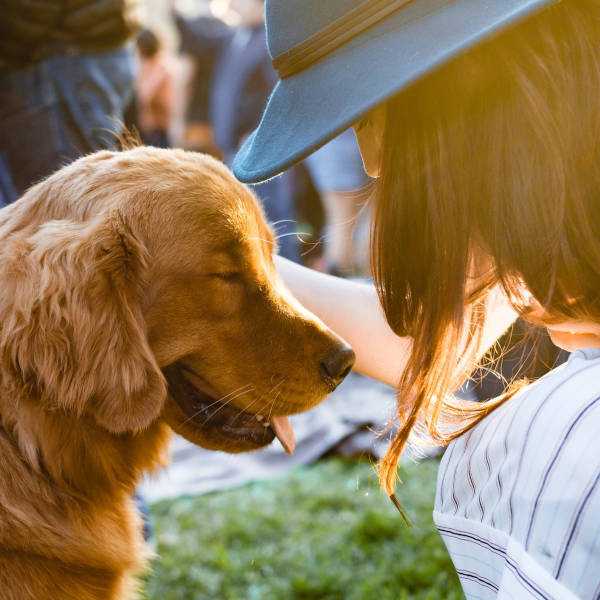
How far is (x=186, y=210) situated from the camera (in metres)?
2.32

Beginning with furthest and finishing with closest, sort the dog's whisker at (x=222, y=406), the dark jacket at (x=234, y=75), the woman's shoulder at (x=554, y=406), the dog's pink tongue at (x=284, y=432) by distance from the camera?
the dark jacket at (x=234, y=75) < the dog's pink tongue at (x=284, y=432) < the dog's whisker at (x=222, y=406) < the woman's shoulder at (x=554, y=406)

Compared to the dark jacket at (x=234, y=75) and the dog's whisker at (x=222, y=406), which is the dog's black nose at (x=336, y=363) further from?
the dark jacket at (x=234, y=75)

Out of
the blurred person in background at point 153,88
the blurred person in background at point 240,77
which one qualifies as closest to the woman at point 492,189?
the blurred person in background at point 153,88

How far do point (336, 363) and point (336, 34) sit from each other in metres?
1.13

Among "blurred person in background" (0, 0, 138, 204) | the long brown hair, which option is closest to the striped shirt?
the long brown hair

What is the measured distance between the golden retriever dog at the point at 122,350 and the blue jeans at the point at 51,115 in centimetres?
136

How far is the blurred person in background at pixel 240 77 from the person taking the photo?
8.41 m

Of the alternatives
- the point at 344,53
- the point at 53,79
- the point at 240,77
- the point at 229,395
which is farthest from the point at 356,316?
the point at 240,77

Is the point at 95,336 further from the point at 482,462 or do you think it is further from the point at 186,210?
the point at 482,462

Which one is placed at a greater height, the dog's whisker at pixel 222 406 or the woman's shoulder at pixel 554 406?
the woman's shoulder at pixel 554 406

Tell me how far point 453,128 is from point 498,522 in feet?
2.42

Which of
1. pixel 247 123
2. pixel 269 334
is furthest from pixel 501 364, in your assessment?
pixel 247 123

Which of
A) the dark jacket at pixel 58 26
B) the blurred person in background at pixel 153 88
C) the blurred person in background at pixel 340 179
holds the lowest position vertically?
the blurred person in background at pixel 340 179

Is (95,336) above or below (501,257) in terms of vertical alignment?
below
